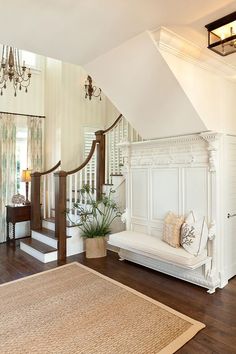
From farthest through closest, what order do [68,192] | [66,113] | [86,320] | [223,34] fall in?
[66,113] → [68,192] → [86,320] → [223,34]

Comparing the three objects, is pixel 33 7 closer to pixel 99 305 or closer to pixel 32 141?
pixel 99 305

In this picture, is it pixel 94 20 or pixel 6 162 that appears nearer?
pixel 94 20

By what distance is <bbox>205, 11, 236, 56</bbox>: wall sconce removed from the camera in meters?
2.12

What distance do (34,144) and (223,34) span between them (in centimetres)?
490

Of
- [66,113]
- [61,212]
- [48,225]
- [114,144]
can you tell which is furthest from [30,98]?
[61,212]

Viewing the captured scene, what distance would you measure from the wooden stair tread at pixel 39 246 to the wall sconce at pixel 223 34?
12.3 ft

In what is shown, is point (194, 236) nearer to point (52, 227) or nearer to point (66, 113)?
point (52, 227)

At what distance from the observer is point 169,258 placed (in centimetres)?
322

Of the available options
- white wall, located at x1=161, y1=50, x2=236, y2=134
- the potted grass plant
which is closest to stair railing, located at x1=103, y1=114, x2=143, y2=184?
the potted grass plant

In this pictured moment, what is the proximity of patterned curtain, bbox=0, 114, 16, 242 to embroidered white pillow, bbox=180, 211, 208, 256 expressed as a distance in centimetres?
402

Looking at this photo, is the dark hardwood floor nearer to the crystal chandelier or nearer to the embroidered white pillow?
the embroidered white pillow

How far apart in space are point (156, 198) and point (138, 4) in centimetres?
260

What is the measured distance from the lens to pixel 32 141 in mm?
6156

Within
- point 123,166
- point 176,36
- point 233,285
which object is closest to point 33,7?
point 176,36
